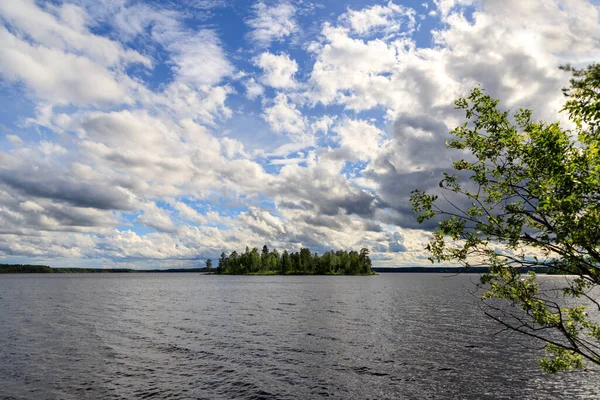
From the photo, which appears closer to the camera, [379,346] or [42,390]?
[42,390]

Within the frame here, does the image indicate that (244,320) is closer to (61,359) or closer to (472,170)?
(61,359)

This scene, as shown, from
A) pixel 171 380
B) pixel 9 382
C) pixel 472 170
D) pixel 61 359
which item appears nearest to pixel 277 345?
pixel 171 380

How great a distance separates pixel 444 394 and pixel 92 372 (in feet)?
99.5

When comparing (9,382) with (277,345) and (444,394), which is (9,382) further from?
(444,394)

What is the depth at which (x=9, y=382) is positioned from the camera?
29.9 m

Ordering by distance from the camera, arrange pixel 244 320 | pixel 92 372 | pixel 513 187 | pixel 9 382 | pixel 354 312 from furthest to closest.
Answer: pixel 354 312 < pixel 244 320 < pixel 92 372 < pixel 9 382 < pixel 513 187

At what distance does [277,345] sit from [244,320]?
20337 millimetres

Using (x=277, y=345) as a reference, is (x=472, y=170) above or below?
above

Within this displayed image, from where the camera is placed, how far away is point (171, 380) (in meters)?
30.6

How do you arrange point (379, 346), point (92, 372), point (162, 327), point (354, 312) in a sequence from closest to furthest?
point (92, 372) → point (379, 346) → point (162, 327) → point (354, 312)

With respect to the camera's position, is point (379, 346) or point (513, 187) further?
point (379, 346)

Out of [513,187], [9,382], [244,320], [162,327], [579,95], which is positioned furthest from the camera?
[244,320]

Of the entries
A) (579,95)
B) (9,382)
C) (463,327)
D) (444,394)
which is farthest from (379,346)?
(579,95)

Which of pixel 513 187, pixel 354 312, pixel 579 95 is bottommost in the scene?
pixel 354 312
